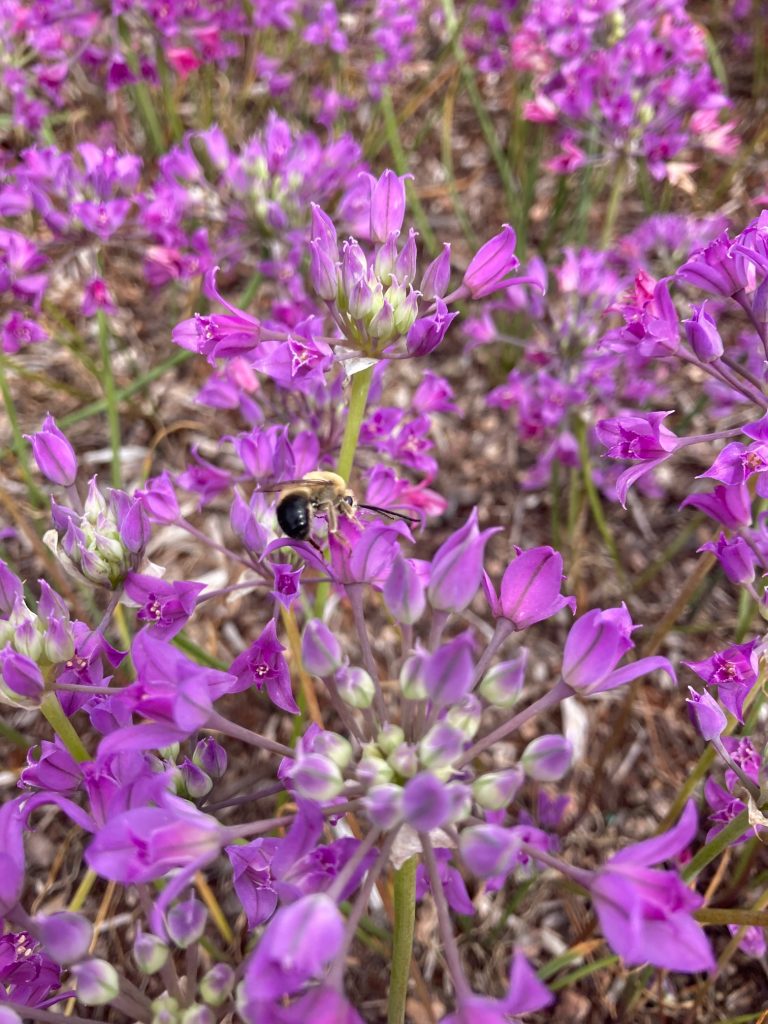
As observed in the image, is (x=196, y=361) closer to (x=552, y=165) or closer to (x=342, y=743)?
(x=552, y=165)

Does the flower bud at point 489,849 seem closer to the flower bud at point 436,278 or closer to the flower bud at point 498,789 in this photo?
the flower bud at point 498,789

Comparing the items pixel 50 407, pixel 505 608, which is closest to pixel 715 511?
pixel 505 608

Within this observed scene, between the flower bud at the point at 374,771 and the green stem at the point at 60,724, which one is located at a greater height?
the flower bud at the point at 374,771

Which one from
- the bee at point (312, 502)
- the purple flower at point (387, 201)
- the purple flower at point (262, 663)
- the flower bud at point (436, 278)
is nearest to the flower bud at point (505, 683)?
the purple flower at point (262, 663)

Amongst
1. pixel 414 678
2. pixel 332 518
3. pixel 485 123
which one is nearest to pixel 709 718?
pixel 414 678

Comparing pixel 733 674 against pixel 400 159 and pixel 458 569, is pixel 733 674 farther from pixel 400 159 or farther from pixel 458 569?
pixel 400 159

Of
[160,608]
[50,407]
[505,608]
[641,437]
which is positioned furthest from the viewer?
[50,407]
